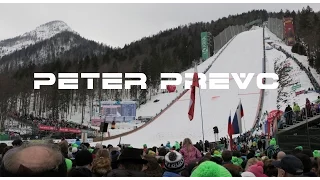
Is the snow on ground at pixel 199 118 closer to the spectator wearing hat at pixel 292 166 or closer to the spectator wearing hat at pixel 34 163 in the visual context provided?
the spectator wearing hat at pixel 292 166

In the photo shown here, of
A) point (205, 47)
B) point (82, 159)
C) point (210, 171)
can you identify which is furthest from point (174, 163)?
point (205, 47)

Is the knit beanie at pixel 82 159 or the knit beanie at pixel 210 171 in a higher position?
the knit beanie at pixel 210 171

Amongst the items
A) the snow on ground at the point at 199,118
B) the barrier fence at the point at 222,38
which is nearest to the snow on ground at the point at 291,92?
the snow on ground at the point at 199,118

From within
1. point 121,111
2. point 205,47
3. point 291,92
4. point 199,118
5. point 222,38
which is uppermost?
point 222,38

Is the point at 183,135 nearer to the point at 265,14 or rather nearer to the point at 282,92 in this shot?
the point at 282,92

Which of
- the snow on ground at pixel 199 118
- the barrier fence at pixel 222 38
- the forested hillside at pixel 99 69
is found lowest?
the snow on ground at pixel 199 118

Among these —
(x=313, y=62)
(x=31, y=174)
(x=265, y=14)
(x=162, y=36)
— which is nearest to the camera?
(x=31, y=174)

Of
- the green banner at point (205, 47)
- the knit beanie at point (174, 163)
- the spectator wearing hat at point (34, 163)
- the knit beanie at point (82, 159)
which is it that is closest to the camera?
the spectator wearing hat at point (34, 163)

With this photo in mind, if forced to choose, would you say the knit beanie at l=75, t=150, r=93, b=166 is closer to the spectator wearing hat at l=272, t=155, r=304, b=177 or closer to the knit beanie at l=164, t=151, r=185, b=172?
the knit beanie at l=164, t=151, r=185, b=172

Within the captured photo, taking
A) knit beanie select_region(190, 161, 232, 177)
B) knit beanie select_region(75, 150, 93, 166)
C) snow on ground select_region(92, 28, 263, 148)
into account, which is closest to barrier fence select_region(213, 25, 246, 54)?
snow on ground select_region(92, 28, 263, 148)

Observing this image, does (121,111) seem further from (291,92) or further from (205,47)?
(205,47)

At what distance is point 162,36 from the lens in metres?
150

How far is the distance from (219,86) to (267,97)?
10.5 meters

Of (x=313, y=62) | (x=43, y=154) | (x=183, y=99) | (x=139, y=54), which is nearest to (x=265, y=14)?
(x=139, y=54)
